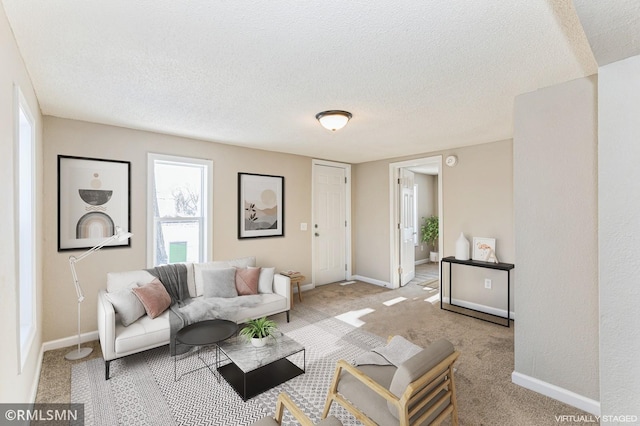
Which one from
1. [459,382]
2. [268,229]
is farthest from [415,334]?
[268,229]

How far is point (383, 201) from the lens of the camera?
5457mm

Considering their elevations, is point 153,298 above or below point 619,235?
below

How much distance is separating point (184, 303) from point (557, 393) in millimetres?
3448

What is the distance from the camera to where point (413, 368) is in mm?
1484

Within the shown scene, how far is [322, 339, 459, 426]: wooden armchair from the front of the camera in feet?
4.81

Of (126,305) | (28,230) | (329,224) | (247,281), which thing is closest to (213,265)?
(247,281)

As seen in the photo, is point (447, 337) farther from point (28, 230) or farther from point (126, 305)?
point (28, 230)

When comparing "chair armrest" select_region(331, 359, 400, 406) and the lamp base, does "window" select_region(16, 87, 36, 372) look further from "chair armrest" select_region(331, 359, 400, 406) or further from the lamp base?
"chair armrest" select_region(331, 359, 400, 406)

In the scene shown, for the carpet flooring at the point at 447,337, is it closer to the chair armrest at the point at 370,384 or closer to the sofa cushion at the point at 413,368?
the chair armrest at the point at 370,384

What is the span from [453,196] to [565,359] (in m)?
2.68

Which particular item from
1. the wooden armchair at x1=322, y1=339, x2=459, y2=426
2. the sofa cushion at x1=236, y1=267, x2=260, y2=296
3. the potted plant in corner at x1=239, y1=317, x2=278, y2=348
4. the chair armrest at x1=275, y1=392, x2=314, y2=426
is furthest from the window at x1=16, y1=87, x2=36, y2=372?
the wooden armchair at x1=322, y1=339, x2=459, y2=426

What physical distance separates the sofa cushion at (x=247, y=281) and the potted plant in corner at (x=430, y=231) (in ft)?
16.9

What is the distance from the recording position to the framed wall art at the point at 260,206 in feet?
14.3

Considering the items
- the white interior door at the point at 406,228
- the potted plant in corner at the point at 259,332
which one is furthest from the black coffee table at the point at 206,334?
the white interior door at the point at 406,228
